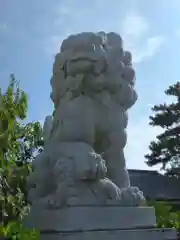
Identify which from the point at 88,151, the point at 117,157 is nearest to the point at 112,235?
the point at 88,151

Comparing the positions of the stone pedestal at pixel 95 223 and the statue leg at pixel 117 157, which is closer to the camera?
the stone pedestal at pixel 95 223

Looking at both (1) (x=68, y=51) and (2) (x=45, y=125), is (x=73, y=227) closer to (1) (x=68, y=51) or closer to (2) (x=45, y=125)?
(2) (x=45, y=125)

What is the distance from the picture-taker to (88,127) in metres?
3.35

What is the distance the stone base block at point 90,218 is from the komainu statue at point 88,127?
0.08 m

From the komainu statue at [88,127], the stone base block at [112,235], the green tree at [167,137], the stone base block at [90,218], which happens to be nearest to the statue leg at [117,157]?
the komainu statue at [88,127]

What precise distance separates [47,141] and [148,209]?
3.29ft

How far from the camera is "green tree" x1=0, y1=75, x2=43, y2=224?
27.1 feet

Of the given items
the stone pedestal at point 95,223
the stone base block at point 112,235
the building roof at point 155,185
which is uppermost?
the building roof at point 155,185

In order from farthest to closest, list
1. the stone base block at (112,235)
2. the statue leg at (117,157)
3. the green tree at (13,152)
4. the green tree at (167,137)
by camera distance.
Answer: the green tree at (167,137)
the green tree at (13,152)
the statue leg at (117,157)
the stone base block at (112,235)

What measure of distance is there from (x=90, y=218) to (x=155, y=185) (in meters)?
18.1

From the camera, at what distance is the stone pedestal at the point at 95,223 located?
2863 mm

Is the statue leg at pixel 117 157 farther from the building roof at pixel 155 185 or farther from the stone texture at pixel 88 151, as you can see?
the building roof at pixel 155 185

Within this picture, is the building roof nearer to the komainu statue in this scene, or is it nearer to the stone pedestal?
the komainu statue

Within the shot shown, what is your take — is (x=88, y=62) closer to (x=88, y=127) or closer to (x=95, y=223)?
(x=88, y=127)
